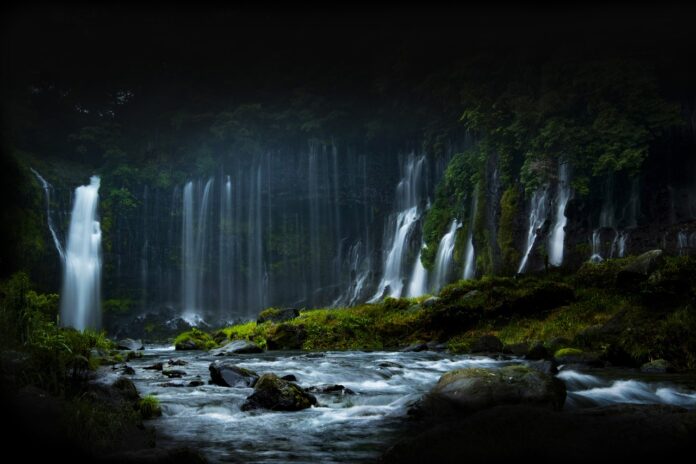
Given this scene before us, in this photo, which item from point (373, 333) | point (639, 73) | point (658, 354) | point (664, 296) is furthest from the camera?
point (639, 73)

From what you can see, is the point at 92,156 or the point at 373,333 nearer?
the point at 373,333

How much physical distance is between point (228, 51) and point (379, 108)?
69.3ft

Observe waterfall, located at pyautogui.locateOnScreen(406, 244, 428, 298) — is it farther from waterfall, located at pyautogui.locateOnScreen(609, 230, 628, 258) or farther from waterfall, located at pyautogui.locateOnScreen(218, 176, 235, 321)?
waterfall, located at pyautogui.locateOnScreen(218, 176, 235, 321)

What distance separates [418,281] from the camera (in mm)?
34312

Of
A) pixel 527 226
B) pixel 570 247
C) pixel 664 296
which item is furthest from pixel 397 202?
pixel 664 296

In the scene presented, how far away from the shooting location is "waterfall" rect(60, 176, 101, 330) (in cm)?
3891

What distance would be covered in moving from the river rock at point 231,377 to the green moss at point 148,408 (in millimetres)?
2487

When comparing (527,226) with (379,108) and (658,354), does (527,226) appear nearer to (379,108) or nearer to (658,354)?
(658,354)

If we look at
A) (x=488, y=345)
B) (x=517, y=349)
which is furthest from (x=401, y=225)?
(x=517, y=349)

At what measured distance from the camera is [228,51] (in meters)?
56.3

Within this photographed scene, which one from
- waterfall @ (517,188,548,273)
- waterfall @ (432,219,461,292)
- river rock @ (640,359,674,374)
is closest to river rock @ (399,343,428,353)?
river rock @ (640,359,674,374)

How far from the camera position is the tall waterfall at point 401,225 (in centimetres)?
3659

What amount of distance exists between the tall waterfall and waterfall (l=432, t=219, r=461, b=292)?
3.54 meters

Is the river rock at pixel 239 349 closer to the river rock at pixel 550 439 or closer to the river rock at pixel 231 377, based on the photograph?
the river rock at pixel 231 377
